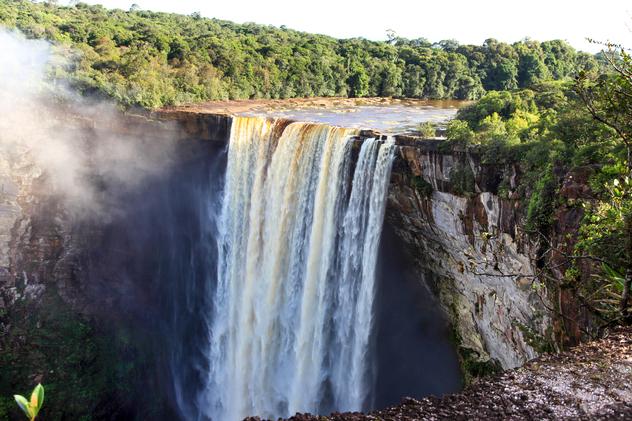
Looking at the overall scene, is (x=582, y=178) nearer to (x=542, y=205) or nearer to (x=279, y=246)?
(x=542, y=205)

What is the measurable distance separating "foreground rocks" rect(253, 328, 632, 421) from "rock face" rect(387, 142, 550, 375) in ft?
18.8

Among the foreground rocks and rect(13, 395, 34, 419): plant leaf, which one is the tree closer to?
the foreground rocks

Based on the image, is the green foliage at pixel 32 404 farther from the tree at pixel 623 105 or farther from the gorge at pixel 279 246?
the tree at pixel 623 105

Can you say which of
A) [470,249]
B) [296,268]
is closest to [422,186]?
[470,249]

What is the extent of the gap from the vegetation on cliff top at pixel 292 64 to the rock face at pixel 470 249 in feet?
44.0

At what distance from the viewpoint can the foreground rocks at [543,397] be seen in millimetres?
4008

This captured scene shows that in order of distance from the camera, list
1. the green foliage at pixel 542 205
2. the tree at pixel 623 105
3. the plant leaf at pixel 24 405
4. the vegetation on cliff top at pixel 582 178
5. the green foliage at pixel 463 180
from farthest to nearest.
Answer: the green foliage at pixel 463 180 → the green foliage at pixel 542 205 → the vegetation on cliff top at pixel 582 178 → the tree at pixel 623 105 → the plant leaf at pixel 24 405

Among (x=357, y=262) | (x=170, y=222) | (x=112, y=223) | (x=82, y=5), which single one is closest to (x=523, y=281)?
(x=357, y=262)

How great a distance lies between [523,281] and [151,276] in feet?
51.7

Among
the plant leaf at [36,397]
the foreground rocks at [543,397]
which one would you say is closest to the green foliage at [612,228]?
the foreground rocks at [543,397]

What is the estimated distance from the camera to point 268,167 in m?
16.9

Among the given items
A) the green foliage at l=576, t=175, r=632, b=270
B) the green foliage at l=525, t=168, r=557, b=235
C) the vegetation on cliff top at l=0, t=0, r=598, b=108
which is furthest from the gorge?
the vegetation on cliff top at l=0, t=0, r=598, b=108

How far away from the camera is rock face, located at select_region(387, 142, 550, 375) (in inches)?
458

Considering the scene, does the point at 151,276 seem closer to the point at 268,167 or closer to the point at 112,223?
the point at 112,223
